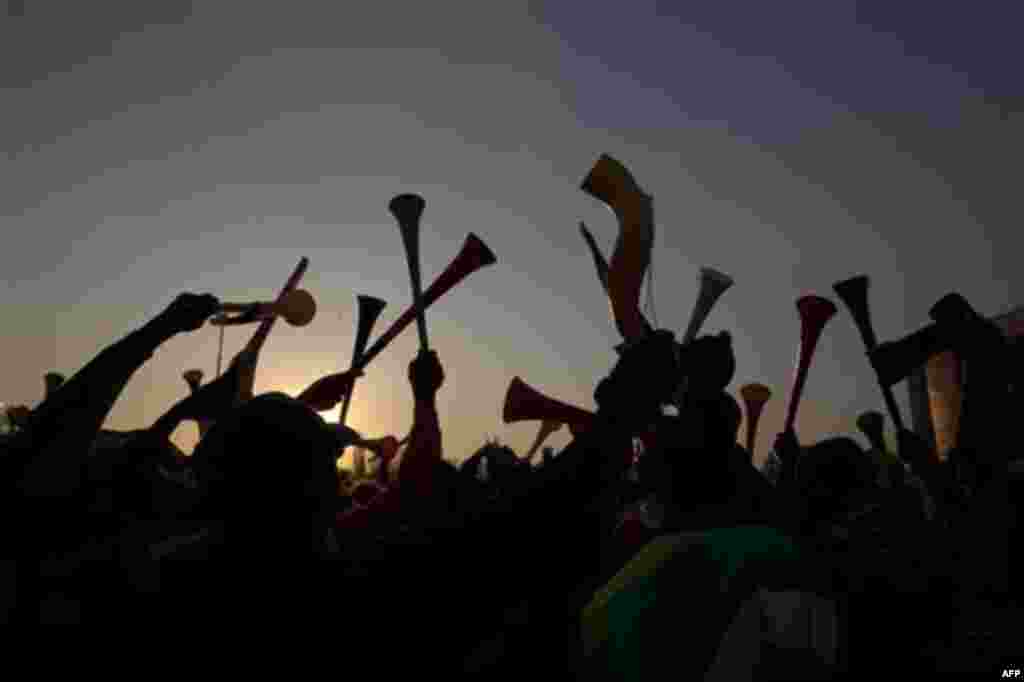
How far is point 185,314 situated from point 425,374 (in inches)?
79.5

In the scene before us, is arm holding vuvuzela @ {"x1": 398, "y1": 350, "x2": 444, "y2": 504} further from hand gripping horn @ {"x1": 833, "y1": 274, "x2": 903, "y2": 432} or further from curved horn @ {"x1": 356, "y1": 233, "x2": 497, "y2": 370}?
hand gripping horn @ {"x1": 833, "y1": 274, "x2": 903, "y2": 432}

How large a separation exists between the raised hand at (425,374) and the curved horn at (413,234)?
25 cm

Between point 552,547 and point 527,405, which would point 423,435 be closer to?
point 527,405

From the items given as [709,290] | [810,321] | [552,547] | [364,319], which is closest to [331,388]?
[364,319]

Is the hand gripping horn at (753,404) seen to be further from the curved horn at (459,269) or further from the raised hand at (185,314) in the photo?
the raised hand at (185,314)

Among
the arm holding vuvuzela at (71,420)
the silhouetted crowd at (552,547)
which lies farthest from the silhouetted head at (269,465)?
the arm holding vuvuzela at (71,420)

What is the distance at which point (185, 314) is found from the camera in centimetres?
210

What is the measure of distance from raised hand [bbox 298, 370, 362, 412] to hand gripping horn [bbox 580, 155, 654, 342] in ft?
9.19

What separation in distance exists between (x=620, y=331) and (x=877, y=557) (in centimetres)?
125

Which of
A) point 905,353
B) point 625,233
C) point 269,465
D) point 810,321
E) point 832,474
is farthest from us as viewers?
point 810,321

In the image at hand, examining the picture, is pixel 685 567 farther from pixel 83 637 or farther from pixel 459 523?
pixel 83 637

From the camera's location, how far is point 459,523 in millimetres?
1642

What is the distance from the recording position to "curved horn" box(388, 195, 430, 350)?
172 inches

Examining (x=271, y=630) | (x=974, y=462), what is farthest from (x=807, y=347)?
(x=271, y=630)
